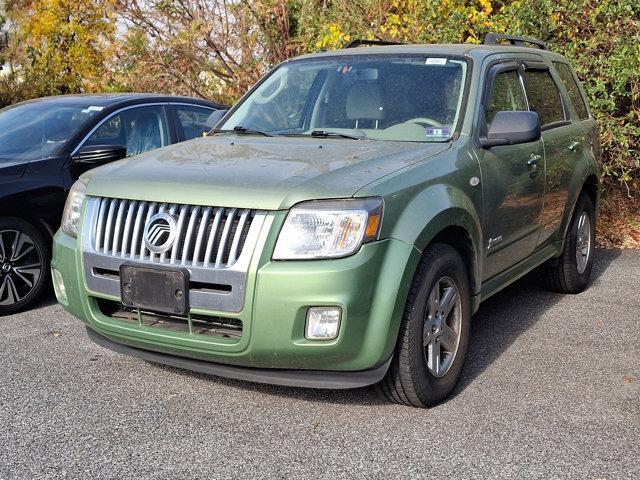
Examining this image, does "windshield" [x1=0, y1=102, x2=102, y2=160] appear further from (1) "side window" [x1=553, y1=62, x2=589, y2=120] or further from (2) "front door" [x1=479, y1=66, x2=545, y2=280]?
(1) "side window" [x1=553, y1=62, x2=589, y2=120]

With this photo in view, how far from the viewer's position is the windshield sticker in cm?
453

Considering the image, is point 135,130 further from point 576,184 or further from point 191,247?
point 576,184

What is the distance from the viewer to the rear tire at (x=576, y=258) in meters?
6.21

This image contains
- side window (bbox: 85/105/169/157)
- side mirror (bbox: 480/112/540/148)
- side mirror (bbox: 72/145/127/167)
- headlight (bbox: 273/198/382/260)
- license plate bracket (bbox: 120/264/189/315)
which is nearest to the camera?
headlight (bbox: 273/198/382/260)

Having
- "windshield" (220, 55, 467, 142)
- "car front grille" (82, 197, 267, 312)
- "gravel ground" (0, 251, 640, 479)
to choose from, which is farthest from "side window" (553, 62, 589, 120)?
"car front grille" (82, 197, 267, 312)

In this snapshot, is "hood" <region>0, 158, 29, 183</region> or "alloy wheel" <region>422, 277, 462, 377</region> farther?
"hood" <region>0, 158, 29, 183</region>

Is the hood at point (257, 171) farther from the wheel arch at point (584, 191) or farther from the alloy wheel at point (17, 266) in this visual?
the wheel arch at point (584, 191)

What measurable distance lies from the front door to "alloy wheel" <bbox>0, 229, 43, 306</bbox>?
3.27 metres

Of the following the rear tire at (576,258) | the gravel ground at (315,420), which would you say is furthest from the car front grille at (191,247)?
the rear tire at (576,258)

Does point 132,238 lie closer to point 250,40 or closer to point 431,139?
point 431,139

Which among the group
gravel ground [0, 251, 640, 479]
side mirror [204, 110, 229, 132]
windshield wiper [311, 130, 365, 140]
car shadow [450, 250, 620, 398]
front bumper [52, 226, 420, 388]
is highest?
windshield wiper [311, 130, 365, 140]

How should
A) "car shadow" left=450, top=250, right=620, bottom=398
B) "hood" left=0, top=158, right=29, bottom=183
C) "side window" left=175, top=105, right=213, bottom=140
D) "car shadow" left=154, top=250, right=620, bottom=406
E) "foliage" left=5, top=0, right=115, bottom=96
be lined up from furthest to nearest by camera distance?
"foliage" left=5, top=0, right=115, bottom=96, "side window" left=175, top=105, right=213, bottom=140, "hood" left=0, top=158, right=29, bottom=183, "car shadow" left=450, top=250, right=620, bottom=398, "car shadow" left=154, top=250, right=620, bottom=406

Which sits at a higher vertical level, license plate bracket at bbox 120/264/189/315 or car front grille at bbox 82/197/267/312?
car front grille at bbox 82/197/267/312

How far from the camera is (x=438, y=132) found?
455 cm
